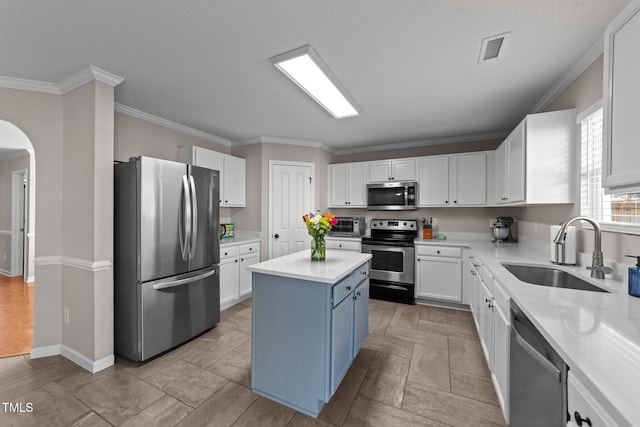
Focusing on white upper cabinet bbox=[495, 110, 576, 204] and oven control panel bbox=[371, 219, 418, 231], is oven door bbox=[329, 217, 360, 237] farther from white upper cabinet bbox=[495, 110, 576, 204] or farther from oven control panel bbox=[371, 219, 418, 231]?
white upper cabinet bbox=[495, 110, 576, 204]

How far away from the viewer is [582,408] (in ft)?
2.61

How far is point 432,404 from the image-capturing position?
184cm

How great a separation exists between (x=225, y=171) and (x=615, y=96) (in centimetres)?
398

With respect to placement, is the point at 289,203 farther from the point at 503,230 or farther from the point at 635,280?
the point at 635,280

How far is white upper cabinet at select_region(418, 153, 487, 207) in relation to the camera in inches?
150

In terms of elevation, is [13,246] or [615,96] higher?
[615,96]

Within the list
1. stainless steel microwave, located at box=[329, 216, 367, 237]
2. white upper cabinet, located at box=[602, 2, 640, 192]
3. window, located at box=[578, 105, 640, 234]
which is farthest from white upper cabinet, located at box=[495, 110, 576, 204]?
stainless steel microwave, located at box=[329, 216, 367, 237]

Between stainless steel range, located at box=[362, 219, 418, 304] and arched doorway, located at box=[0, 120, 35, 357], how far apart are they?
5.05 metres

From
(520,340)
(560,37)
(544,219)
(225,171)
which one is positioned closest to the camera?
(520,340)

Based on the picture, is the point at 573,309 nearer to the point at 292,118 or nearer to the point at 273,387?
the point at 273,387

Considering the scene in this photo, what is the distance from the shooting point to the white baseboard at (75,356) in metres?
2.22

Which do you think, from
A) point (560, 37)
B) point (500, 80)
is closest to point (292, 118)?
point (500, 80)

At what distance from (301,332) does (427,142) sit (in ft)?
12.3

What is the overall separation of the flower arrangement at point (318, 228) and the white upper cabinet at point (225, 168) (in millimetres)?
2232
